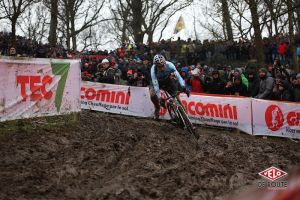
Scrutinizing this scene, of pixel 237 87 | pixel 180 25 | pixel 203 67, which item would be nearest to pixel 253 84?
pixel 237 87

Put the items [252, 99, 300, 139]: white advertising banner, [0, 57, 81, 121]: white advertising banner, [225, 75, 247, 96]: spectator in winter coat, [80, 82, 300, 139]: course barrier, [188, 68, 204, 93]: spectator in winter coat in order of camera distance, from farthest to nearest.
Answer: [188, 68, 204, 93]: spectator in winter coat → [225, 75, 247, 96]: spectator in winter coat → [80, 82, 300, 139]: course barrier → [252, 99, 300, 139]: white advertising banner → [0, 57, 81, 121]: white advertising banner

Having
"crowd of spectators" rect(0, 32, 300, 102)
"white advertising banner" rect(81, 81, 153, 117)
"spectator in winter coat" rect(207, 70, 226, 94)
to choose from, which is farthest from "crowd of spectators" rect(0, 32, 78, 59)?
"spectator in winter coat" rect(207, 70, 226, 94)

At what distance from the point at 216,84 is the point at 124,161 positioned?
673 centimetres

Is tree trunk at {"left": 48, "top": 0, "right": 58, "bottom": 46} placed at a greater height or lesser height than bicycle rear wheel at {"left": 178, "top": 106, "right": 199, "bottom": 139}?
greater

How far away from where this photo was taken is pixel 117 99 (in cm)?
1444

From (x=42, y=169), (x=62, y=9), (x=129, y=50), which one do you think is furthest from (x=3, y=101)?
(x=62, y=9)

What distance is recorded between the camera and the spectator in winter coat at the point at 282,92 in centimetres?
1244

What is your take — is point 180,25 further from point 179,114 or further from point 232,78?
point 179,114

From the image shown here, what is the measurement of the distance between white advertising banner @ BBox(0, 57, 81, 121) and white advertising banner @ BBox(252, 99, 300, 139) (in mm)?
4989

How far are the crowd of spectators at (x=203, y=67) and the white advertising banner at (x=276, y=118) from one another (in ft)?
1.61

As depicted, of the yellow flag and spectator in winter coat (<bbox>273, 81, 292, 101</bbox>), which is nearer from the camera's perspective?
spectator in winter coat (<bbox>273, 81, 292, 101</bbox>)

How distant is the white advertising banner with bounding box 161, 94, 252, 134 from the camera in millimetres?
12609

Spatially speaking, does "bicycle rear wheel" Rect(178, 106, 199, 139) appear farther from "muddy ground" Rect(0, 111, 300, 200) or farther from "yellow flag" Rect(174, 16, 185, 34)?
"yellow flag" Rect(174, 16, 185, 34)

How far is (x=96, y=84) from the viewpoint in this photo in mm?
14562
